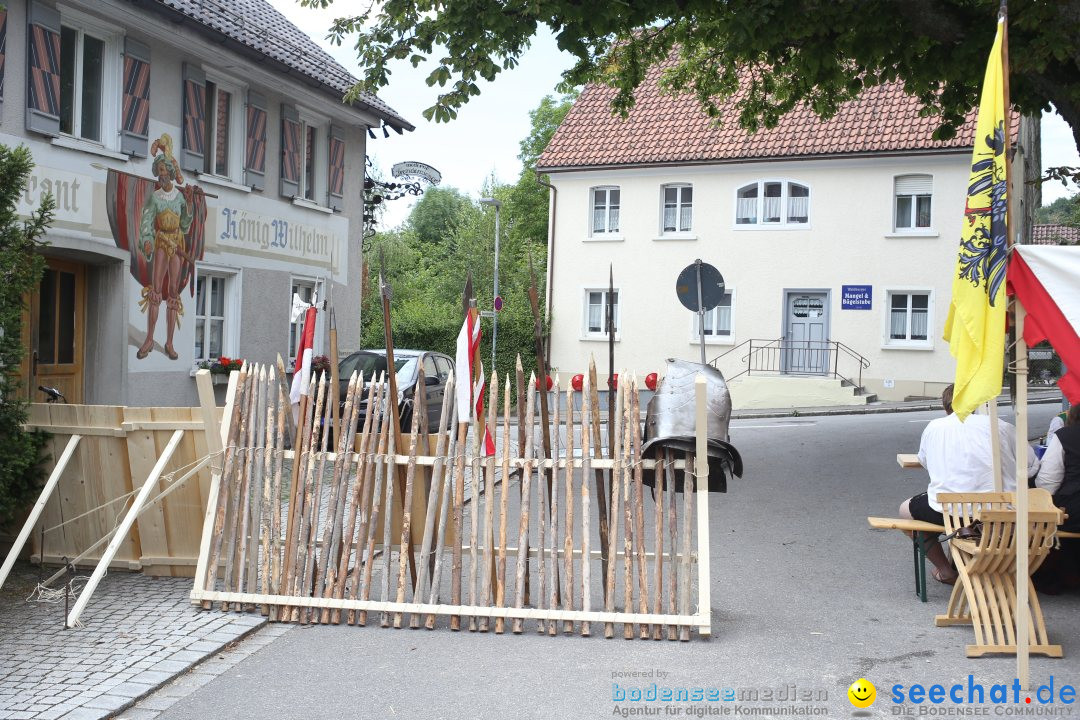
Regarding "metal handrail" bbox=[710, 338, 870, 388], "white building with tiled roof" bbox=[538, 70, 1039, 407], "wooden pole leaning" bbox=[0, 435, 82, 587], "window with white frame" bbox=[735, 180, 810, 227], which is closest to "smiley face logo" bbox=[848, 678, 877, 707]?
"wooden pole leaning" bbox=[0, 435, 82, 587]

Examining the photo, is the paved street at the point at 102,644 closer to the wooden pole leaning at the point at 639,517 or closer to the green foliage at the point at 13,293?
the green foliage at the point at 13,293

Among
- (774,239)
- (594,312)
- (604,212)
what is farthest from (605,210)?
(774,239)

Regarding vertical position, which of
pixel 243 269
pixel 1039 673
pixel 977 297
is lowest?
pixel 1039 673

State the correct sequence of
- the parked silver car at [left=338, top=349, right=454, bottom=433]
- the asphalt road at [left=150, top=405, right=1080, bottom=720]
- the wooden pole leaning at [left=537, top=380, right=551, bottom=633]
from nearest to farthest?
the asphalt road at [left=150, top=405, right=1080, bottom=720] < the wooden pole leaning at [left=537, top=380, right=551, bottom=633] < the parked silver car at [left=338, top=349, right=454, bottom=433]

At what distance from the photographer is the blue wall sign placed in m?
30.4

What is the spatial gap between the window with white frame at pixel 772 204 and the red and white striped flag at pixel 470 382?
25.9 m

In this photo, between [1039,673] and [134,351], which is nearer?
[1039,673]

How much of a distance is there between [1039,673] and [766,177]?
2700 centimetres

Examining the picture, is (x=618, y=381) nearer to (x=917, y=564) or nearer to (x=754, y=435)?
(x=917, y=564)

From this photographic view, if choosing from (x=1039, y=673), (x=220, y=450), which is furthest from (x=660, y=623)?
(x=220, y=450)

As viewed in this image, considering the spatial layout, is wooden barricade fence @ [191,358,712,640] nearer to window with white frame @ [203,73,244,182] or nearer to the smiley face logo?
the smiley face logo

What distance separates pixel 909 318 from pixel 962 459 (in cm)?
2412

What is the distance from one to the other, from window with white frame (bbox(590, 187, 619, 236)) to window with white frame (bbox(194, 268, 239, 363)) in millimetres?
18040

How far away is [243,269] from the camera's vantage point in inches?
699
